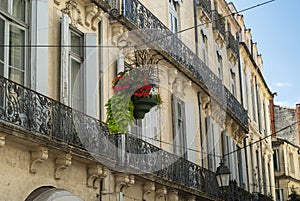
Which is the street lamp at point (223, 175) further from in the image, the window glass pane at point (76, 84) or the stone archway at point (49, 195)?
the stone archway at point (49, 195)

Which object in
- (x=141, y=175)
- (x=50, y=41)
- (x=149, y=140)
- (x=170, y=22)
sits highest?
(x=170, y=22)

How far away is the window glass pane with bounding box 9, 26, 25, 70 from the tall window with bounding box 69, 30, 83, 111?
→ 1.54 meters

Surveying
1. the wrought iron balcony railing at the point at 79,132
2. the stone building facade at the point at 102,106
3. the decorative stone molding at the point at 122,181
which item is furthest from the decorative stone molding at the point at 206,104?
the decorative stone molding at the point at 122,181

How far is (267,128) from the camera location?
37.2 m

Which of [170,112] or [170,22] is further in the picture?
[170,22]

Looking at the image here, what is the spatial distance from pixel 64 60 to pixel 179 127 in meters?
7.23

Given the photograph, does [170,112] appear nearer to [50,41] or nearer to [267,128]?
[50,41]

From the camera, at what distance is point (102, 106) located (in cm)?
1486

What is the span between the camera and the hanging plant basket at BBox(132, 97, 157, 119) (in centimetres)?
1127

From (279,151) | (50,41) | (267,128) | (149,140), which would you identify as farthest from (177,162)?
(279,151)

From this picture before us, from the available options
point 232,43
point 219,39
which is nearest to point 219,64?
point 219,39

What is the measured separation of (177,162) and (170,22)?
4.76m

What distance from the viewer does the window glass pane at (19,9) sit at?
12.3m

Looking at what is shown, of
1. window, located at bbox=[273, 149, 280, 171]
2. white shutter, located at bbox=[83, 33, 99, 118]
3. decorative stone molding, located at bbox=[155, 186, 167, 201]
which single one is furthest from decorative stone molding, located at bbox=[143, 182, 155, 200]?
window, located at bbox=[273, 149, 280, 171]
